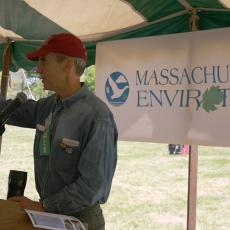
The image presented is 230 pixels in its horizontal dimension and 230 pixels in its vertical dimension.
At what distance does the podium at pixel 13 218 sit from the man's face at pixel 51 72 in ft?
1.82

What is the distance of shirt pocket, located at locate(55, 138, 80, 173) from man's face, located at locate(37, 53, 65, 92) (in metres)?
0.22

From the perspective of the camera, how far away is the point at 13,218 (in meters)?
1.28

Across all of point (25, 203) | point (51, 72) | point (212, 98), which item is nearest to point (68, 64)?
point (51, 72)

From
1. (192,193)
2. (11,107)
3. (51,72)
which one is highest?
(51,72)

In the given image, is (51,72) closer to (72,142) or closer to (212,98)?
(72,142)

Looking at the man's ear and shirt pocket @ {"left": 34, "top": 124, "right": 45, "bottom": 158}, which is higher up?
the man's ear

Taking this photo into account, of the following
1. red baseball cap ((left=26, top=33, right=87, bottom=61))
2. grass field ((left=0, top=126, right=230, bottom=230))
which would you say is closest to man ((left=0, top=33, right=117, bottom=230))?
red baseball cap ((left=26, top=33, right=87, bottom=61))

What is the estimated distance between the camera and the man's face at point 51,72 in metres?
1.79

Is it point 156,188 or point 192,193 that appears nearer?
point 192,193

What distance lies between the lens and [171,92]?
3195 mm

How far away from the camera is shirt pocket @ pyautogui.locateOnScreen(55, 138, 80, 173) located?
67.6 inches

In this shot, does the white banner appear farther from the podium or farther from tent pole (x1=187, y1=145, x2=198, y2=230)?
the podium

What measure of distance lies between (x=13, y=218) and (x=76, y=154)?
1.57ft

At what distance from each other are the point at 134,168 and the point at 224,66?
10138 mm
